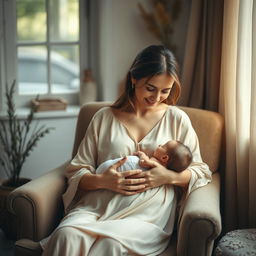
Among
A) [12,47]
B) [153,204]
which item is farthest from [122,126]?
[12,47]

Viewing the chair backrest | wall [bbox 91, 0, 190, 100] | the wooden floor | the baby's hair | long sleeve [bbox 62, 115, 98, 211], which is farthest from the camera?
wall [bbox 91, 0, 190, 100]

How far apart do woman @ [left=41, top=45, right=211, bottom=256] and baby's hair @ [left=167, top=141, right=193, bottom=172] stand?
4 cm

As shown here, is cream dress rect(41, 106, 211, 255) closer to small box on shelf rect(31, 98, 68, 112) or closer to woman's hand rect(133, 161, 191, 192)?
woman's hand rect(133, 161, 191, 192)

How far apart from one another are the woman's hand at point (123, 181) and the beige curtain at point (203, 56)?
2.88ft

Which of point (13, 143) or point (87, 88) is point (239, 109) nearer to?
point (87, 88)

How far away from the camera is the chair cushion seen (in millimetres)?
2010

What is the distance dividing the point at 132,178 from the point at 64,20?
5.28 feet

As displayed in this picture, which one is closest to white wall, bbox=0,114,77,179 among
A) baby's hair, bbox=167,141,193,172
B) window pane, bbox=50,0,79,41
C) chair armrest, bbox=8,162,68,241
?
window pane, bbox=50,0,79,41

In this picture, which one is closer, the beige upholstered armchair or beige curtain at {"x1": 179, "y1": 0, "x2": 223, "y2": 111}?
the beige upholstered armchair

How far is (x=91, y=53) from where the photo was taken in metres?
3.50

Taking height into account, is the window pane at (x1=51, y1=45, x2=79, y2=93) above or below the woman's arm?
above

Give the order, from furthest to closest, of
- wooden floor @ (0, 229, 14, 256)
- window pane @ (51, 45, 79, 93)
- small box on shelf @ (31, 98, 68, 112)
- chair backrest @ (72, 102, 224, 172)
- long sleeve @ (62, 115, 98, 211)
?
window pane @ (51, 45, 79, 93) → small box on shelf @ (31, 98, 68, 112) → wooden floor @ (0, 229, 14, 256) → chair backrest @ (72, 102, 224, 172) → long sleeve @ (62, 115, 98, 211)

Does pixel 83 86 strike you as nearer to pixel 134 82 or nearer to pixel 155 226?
pixel 134 82

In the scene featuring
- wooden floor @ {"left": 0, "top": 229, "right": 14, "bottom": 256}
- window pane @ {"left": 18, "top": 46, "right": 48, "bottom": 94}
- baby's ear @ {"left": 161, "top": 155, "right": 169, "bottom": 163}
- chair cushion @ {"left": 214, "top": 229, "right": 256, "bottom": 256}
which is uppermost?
window pane @ {"left": 18, "top": 46, "right": 48, "bottom": 94}
